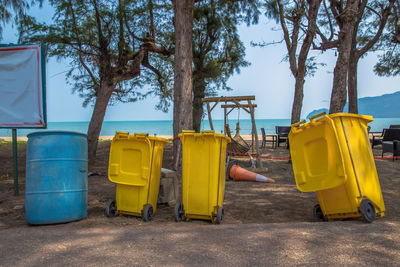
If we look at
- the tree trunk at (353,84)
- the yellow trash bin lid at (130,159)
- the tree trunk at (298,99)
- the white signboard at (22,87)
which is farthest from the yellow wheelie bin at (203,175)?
the tree trunk at (353,84)

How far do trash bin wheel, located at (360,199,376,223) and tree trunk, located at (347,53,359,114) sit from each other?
10.9 m

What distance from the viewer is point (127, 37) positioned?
10.4 metres

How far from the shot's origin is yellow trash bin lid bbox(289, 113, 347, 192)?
3.40 m

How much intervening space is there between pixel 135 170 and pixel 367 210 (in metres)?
2.83

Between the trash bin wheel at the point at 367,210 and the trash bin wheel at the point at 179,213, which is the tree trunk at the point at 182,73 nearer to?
the trash bin wheel at the point at 179,213

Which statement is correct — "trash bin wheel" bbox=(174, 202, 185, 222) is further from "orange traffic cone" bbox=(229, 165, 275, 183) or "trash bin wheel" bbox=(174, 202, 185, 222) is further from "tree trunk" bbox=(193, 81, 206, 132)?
"tree trunk" bbox=(193, 81, 206, 132)

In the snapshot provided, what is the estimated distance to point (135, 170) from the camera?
161 inches

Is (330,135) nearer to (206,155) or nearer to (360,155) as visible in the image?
(360,155)

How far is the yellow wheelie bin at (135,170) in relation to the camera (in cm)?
403

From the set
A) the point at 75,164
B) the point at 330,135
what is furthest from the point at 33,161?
the point at 330,135

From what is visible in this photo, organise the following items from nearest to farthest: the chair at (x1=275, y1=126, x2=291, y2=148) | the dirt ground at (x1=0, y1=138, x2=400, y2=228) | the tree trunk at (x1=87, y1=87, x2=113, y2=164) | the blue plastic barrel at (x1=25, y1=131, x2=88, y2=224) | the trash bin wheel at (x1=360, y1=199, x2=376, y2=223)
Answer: the trash bin wheel at (x1=360, y1=199, x2=376, y2=223) < the blue plastic barrel at (x1=25, y1=131, x2=88, y2=224) < the dirt ground at (x1=0, y1=138, x2=400, y2=228) < the tree trunk at (x1=87, y1=87, x2=113, y2=164) < the chair at (x1=275, y1=126, x2=291, y2=148)

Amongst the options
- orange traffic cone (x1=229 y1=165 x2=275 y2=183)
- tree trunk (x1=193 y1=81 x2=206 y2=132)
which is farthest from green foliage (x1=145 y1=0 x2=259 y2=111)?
orange traffic cone (x1=229 y1=165 x2=275 y2=183)

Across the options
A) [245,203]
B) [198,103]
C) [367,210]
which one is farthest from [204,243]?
[198,103]

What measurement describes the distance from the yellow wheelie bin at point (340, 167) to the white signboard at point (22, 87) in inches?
186
